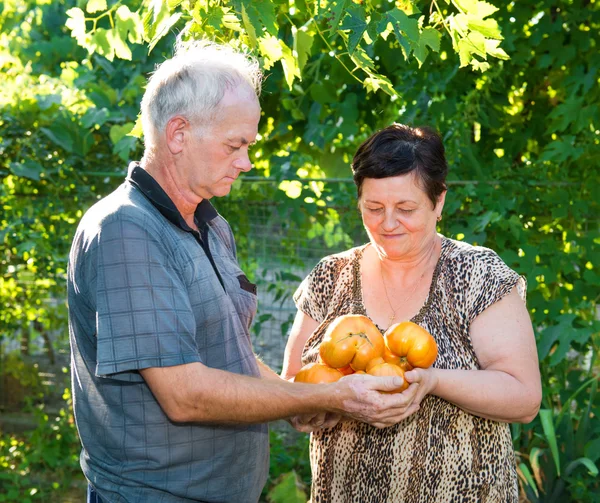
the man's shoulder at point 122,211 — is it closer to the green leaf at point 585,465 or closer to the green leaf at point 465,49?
the green leaf at point 465,49

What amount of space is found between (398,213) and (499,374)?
1.83ft

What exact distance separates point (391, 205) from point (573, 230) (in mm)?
2021

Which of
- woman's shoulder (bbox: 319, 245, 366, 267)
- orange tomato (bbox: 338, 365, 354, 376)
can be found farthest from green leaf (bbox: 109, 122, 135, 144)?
orange tomato (bbox: 338, 365, 354, 376)

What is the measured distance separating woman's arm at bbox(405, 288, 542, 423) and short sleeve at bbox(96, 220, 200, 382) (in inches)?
28.9

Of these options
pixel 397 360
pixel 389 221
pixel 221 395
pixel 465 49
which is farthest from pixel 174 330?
pixel 465 49

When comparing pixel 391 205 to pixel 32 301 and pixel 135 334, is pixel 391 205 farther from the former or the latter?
pixel 32 301

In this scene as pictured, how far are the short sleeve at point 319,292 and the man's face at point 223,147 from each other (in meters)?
0.65

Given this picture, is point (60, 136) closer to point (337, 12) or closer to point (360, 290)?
point (360, 290)

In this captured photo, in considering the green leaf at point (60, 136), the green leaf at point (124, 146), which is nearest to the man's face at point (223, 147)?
the green leaf at point (124, 146)

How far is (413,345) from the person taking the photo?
2.25 metres

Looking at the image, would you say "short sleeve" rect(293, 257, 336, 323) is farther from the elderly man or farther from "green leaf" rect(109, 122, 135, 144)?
"green leaf" rect(109, 122, 135, 144)

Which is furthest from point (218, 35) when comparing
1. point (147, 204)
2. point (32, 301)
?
point (32, 301)

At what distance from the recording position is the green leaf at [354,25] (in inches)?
84.1

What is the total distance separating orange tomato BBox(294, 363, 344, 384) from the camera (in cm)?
228
